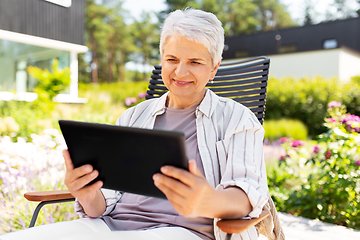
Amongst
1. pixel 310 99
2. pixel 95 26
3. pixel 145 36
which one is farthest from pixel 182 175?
pixel 145 36

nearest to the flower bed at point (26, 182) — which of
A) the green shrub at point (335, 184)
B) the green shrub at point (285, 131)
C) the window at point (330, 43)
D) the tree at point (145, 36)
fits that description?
the green shrub at point (335, 184)

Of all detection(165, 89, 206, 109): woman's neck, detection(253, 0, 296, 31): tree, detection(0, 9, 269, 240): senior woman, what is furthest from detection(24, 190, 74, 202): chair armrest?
detection(253, 0, 296, 31): tree

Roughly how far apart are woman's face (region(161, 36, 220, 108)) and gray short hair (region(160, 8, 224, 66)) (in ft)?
0.07

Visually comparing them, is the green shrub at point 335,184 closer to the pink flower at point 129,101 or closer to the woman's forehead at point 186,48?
the woman's forehead at point 186,48

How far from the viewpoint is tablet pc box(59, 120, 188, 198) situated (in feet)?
2.94

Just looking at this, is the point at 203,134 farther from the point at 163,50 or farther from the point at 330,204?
the point at 330,204

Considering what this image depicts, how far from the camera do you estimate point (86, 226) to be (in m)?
1.35

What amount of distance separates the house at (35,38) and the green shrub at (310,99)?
22.9ft

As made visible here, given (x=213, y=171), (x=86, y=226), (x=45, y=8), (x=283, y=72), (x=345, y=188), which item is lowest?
(x=345, y=188)

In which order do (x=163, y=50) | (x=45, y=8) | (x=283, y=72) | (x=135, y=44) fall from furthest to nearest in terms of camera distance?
(x=135, y=44)
(x=283, y=72)
(x=45, y=8)
(x=163, y=50)

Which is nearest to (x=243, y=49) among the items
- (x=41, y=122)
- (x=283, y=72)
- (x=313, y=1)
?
(x=283, y=72)

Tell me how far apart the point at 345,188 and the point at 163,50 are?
8.06 ft

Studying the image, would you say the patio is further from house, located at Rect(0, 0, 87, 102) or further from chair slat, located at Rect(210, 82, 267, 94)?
house, located at Rect(0, 0, 87, 102)

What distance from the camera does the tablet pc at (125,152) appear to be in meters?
0.90
